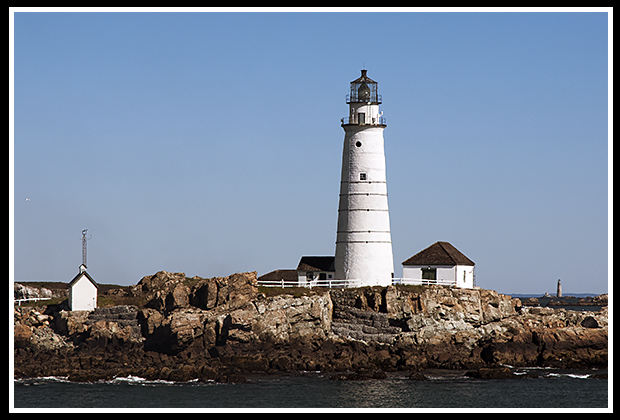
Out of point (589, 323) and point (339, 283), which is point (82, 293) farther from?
point (589, 323)

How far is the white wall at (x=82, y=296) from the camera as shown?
47.2m

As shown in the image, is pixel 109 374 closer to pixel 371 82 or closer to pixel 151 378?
pixel 151 378

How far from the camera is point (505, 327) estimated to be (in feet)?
158

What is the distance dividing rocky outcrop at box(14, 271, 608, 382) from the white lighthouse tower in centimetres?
189

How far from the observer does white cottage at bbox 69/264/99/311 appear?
47.2 m

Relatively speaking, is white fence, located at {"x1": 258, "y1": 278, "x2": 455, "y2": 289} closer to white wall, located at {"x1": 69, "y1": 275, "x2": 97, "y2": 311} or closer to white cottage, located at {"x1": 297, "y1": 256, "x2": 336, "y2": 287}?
white cottage, located at {"x1": 297, "y1": 256, "x2": 336, "y2": 287}

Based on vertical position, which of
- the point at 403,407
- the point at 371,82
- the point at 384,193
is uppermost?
the point at 371,82

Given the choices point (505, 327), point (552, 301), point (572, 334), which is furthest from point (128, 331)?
point (552, 301)

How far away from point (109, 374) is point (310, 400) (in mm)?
10062

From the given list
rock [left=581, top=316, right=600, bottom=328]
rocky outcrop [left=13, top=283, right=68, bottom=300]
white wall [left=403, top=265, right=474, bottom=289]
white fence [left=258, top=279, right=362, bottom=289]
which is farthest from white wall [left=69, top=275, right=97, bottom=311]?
rock [left=581, top=316, right=600, bottom=328]

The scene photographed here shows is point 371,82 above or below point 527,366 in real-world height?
above

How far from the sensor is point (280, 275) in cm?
5303

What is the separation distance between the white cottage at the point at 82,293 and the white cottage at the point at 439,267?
659 inches
